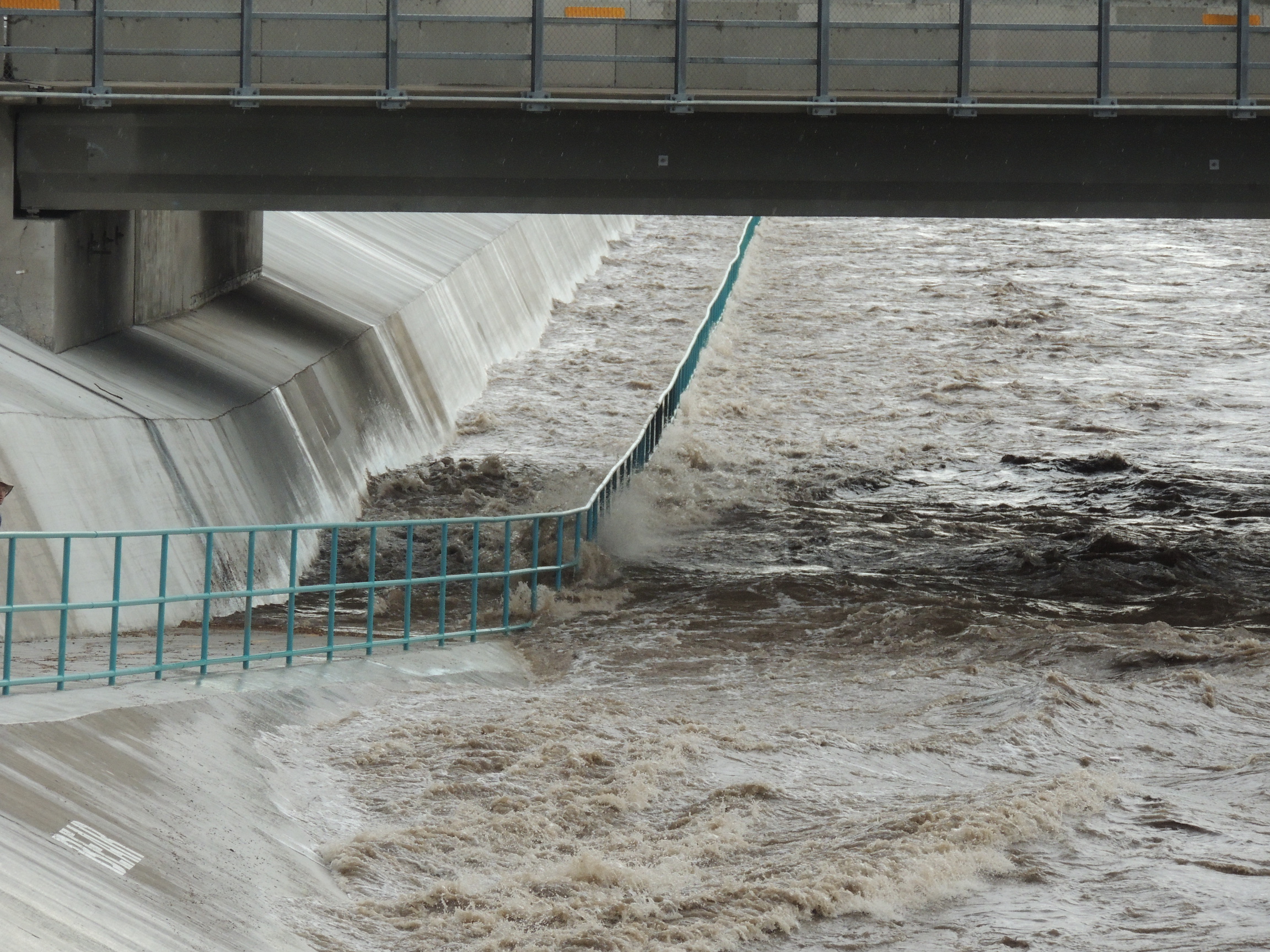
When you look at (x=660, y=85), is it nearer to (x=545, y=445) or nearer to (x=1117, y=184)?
(x=1117, y=184)

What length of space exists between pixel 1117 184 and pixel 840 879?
9.60 m

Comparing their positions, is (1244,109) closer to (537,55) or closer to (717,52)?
(717,52)

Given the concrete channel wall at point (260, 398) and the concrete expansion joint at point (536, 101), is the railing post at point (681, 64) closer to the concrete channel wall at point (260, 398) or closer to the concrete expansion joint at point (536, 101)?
the concrete expansion joint at point (536, 101)

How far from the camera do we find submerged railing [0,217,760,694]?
9766 mm

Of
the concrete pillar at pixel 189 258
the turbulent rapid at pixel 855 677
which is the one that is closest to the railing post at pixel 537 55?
the turbulent rapid at pixel 855 677

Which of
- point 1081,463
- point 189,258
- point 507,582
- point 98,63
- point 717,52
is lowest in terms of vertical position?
point 507,582

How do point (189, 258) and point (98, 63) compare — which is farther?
point (189, 258)

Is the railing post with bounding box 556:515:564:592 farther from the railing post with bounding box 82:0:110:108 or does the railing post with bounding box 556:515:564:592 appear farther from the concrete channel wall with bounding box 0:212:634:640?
the railing post with bounding box 82:0:110:108

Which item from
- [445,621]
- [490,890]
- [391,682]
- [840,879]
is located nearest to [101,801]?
[490,890]

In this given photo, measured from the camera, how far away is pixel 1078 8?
16094 millimetres

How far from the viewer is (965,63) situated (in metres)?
15.0

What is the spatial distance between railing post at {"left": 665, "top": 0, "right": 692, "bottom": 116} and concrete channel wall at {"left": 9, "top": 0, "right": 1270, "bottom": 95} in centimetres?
34

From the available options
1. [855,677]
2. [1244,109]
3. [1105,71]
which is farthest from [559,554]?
[1244,109]

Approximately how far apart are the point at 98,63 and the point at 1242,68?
1007 cm
